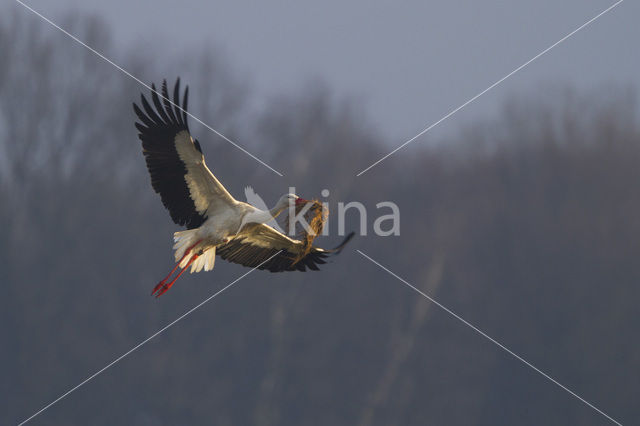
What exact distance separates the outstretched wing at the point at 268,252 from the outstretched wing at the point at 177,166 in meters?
0.37

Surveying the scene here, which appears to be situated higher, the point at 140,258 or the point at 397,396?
the point at 140,258

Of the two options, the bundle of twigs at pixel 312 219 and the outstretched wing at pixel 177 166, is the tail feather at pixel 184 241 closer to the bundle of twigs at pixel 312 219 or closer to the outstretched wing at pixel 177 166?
the outstretched wing at pixel 177 166

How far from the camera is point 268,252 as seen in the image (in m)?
9.22

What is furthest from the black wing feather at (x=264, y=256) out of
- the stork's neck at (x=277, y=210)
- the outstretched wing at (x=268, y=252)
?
the stork's neck at (x=277, y=210)

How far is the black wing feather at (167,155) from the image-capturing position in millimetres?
8625

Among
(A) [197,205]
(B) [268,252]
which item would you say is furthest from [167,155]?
(B) [268,252]

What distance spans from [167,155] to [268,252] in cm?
117

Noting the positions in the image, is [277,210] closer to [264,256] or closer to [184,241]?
[264,256]

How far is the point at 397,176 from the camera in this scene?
22969 millimetres

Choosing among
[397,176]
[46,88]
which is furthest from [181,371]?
[46,88]

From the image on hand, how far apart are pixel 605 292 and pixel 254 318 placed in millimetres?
6154

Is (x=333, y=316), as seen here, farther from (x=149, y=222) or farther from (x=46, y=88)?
(x=46, y=88)

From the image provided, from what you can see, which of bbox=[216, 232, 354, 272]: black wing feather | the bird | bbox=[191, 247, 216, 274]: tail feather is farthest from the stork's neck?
bbox=[191, 247, 216, 274]: tail feather

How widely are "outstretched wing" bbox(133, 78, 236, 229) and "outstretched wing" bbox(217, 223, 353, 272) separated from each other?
0.37 m
